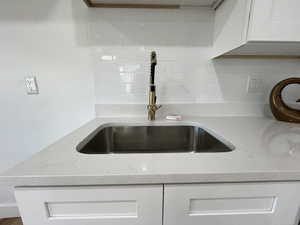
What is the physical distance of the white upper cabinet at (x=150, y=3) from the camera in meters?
0.92

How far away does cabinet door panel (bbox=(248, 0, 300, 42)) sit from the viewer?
24.5 inches

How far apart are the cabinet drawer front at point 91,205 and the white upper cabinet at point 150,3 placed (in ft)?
3.38

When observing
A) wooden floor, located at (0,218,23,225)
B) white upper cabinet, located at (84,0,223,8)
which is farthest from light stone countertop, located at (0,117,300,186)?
wooden floor, located at (0,218,23,225)

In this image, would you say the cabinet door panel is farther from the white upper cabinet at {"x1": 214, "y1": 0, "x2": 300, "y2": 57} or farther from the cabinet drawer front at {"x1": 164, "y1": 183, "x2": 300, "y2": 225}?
the cabinet drawer front at {"x1": 164, "y1": 183, "x2": 300, "y2": 225}

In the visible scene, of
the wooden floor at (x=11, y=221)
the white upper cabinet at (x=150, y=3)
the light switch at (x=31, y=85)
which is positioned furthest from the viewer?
the wooden floor at (x=11, y=221)

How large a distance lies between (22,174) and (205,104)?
105cm

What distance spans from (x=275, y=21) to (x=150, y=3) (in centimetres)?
69

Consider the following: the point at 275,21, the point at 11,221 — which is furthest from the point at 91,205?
the point at 11,221

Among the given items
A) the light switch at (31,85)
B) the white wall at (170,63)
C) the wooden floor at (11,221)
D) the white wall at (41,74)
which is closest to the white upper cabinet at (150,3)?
the white wall at (170,63)

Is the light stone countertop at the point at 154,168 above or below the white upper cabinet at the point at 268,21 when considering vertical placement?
below

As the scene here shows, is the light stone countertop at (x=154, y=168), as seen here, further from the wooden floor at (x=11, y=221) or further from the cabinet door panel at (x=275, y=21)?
the wooden floor at (x=11, y=221)

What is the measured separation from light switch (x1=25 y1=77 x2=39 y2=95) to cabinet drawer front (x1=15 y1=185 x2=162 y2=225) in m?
0.91

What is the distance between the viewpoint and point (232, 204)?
0.45 m

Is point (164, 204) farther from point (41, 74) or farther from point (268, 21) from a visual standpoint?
point (41, 74)
